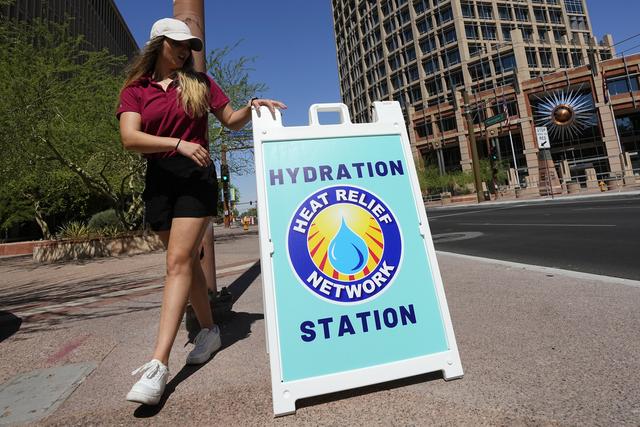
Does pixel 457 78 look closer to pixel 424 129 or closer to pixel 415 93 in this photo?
pixel 415 93

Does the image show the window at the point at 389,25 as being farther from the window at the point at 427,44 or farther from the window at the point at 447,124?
the window at the point at 447,124

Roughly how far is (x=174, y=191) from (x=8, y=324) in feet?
10.3

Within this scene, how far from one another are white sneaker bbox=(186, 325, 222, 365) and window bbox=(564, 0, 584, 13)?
7660cm

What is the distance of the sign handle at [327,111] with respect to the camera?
2035 mm

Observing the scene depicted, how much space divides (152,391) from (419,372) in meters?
1.25

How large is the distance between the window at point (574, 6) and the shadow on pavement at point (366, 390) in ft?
251

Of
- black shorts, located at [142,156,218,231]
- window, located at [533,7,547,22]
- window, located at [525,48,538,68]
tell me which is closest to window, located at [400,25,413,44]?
window, located at [525,48,538,68]

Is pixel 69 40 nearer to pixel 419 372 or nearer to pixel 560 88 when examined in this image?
pixel 419 372

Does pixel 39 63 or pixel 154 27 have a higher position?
pixel 39 63

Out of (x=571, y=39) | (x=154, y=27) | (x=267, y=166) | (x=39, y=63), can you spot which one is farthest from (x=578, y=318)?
(x=571, y=39)

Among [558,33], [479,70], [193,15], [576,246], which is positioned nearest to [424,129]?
[479,70]

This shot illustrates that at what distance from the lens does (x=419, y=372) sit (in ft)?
5.58

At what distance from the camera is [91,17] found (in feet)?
160

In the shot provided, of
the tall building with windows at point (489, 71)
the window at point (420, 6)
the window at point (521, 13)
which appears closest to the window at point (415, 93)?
the tall building with windows at point (489, 71)
